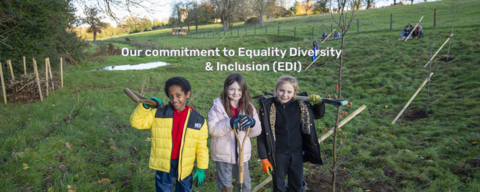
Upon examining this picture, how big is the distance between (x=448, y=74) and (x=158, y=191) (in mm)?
11598

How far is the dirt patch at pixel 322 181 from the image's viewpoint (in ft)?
12.7

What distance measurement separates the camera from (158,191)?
2.63m

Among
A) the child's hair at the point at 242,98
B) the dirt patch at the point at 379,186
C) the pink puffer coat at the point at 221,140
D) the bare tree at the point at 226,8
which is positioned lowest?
the dirt patch at the point at 379,186

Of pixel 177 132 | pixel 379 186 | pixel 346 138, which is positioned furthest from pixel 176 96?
pixel 346 138

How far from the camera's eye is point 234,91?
2682mm

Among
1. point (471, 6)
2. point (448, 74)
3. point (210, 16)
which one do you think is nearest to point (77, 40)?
point (448, 74)

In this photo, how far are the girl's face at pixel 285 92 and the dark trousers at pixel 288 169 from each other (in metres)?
0.67

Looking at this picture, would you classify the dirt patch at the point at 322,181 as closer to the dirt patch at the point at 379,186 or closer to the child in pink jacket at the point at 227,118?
the dirt patch at the point at 379,186

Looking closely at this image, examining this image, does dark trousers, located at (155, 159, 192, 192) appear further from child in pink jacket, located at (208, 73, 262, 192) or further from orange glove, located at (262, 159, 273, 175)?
orange glove, located at (262, 159, 273, 175)

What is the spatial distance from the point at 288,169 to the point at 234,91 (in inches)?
46.2

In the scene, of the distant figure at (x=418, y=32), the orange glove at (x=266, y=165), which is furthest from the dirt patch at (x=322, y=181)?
the distant figure at (x=418, y=32)

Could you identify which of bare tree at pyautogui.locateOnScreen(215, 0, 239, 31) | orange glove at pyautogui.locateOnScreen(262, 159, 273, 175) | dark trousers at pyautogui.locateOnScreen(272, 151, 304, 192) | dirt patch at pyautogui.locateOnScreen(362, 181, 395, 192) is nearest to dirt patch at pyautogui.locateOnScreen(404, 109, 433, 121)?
dirt patch at pyautogui.locateOnScreen(362, 181, 395, 192)

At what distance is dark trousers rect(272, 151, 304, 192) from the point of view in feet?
9.45

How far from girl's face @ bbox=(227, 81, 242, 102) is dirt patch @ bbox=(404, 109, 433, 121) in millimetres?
6465
